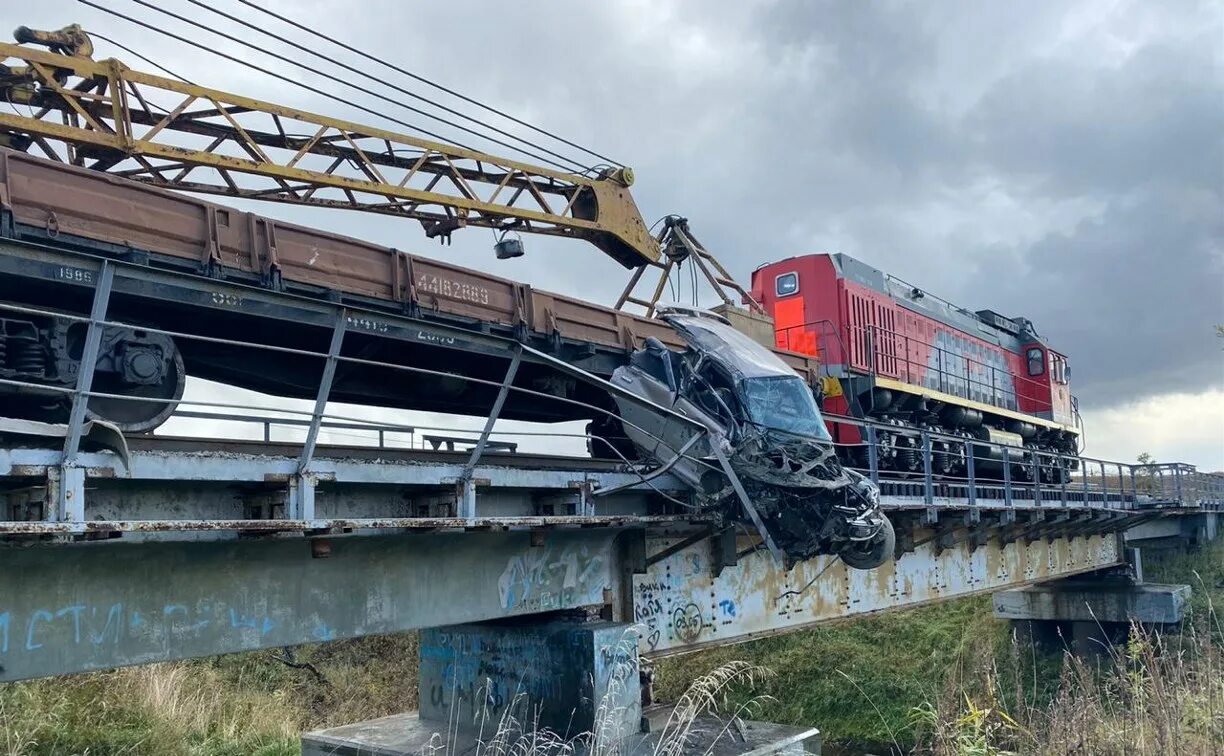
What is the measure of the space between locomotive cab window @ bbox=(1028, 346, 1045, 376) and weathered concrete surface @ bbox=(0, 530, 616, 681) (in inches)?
796

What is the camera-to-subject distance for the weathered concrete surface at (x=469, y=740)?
25.9 feet

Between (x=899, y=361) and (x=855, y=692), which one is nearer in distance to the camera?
(x=899, y=361)

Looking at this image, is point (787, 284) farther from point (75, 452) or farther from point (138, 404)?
point (75, 452)

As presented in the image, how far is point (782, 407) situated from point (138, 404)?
545 cm

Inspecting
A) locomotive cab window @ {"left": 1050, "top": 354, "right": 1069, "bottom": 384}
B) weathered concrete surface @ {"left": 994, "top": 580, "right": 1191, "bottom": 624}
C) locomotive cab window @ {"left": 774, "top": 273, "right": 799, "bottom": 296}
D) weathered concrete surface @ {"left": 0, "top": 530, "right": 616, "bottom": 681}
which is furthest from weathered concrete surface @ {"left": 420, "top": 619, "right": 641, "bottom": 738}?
locomotive cab window @ {"left": 1050, "top": 354, "right": 1069, "bottom": 384}

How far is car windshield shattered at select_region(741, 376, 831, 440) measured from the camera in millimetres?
8656

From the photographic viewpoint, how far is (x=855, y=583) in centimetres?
1207

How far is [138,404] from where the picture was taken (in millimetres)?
6965

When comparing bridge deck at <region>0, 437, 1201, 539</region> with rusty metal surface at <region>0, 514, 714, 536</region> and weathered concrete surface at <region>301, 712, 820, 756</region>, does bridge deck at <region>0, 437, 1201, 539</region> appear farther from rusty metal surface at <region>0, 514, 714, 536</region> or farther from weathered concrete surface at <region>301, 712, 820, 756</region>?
weathered concrete surface at <region>301, 712, 820, 756</region>

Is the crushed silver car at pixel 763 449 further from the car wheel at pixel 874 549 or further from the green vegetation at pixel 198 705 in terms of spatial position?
the green vegetation at pixel 198 705

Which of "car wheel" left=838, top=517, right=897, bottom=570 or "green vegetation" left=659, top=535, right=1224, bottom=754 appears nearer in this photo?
"car wheel" left=838, top=517, right=897, bottom=570

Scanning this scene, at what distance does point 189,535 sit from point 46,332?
2145 millimetres

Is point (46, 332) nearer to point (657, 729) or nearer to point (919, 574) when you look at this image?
point (657, 729)

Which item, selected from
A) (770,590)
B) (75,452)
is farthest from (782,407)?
(75,452)
